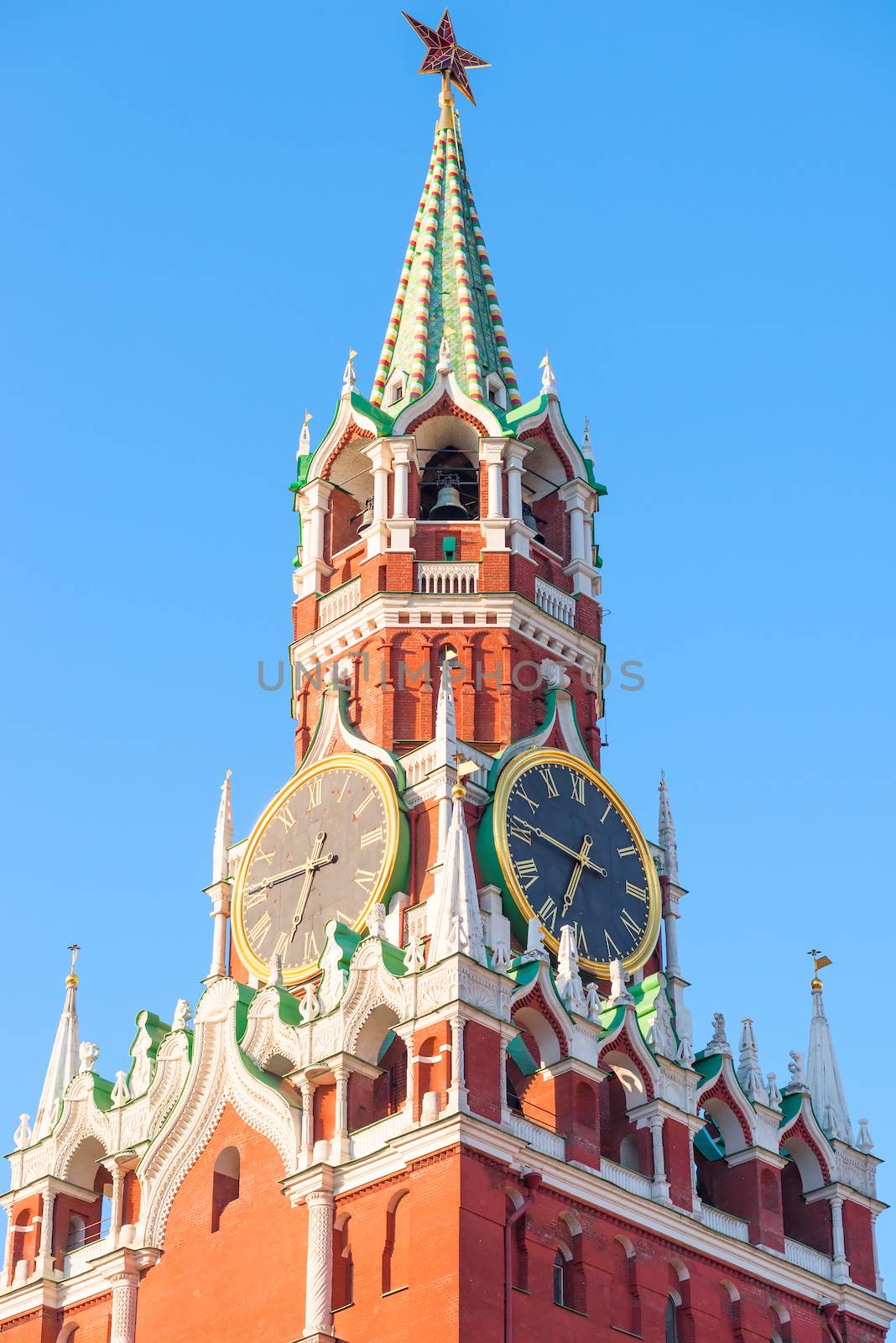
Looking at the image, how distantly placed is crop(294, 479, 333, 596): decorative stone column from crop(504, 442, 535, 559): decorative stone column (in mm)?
4052

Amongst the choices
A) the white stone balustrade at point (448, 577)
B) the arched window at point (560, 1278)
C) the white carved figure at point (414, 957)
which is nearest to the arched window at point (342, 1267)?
the arched window at point (560, 1278)

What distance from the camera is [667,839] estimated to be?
6331 cm

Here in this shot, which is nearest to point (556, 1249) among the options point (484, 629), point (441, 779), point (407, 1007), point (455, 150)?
point (407, 1007)

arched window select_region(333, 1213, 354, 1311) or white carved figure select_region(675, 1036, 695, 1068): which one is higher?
white carved figure select_region(675, 1036, 695, 1068)

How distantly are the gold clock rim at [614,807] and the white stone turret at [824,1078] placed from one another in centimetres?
370

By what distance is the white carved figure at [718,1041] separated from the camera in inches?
2301

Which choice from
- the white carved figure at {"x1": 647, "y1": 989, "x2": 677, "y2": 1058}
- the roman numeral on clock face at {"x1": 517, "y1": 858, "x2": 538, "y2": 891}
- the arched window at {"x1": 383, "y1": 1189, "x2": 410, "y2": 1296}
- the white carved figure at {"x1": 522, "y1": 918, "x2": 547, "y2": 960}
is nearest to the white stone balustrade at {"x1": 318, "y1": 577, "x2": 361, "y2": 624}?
the roman numeral on clock face at {"x1": 517, "y1": 858, "x2": 538, "y2": 891}

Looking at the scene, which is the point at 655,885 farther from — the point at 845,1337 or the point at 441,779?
the point at 845,1337

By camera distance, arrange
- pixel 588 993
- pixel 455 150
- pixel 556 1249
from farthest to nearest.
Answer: pixel 455 150
pixel 588 993
pixel 556 1249

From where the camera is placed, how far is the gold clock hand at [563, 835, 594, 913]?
2327 inches

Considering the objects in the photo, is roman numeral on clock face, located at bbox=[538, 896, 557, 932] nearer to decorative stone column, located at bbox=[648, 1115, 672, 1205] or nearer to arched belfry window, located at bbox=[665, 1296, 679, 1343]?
decorative stone column, located at bbox=[648, 1115, 672, 1205]

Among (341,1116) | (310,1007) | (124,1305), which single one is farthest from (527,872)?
(124,1305)

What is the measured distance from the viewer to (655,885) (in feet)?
201

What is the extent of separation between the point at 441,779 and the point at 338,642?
19.6 feet
